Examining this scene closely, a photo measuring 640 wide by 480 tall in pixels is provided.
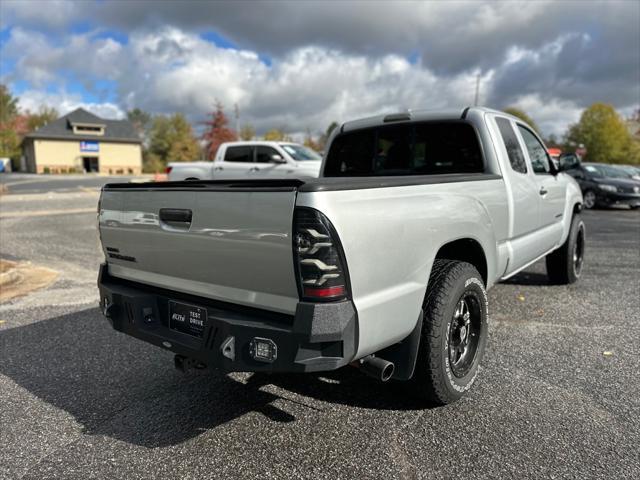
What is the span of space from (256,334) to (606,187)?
16.7 m

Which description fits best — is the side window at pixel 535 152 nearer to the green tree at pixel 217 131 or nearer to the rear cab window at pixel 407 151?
the rear cab window at pixel 407 151

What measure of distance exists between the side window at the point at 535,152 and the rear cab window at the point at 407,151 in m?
0.87

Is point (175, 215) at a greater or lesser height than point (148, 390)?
greater

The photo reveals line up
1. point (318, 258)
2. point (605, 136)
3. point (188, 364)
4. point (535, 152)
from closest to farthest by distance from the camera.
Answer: point (318, 258) → point (188, 364) → point (535, 152) → point (605, 136)

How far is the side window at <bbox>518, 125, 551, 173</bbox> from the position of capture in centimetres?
466

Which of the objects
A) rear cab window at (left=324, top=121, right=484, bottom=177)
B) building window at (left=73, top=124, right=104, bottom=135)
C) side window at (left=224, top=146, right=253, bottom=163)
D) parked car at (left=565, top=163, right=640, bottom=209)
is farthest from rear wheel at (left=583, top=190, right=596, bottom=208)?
building window at (left=73, top=124, right=104, bottom=135)

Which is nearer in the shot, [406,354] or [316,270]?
[316,270]

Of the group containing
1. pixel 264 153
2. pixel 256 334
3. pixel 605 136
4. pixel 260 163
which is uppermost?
pixel 605 136

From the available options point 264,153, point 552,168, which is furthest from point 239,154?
point 552,168

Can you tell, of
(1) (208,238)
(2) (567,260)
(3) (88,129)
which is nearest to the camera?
(1) (208,238)

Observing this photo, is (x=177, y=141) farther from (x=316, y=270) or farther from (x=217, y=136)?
(x=316, y=270)

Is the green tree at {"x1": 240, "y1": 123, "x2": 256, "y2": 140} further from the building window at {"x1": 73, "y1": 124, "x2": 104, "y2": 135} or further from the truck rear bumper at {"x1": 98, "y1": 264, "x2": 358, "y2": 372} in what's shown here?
the truck rear bumper at {"x1": 98, "y1": 264, "x2": 358, "y2": 372}

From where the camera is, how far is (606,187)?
15.7 meters

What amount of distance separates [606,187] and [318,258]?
16.6m
